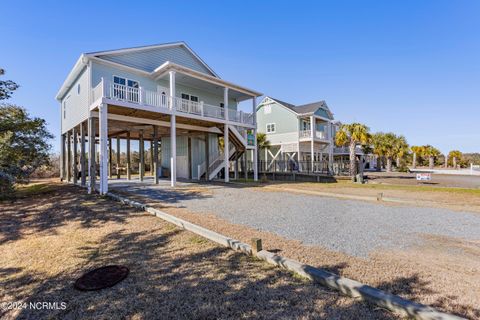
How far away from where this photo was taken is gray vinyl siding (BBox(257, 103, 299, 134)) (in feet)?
92.4

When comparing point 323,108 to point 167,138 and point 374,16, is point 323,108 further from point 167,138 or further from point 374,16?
point 167,138

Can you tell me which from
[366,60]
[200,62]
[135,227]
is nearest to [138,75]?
[200,62]

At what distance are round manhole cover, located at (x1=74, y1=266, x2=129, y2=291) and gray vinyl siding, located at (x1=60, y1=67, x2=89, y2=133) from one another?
39.5 feet

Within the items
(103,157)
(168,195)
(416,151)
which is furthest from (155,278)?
(416,151)

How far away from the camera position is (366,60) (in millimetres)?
16609

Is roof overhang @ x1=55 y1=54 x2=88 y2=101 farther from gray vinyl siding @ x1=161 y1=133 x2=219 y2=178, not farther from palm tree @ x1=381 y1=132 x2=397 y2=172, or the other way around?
palm tree @ x1=381 y1=132 x2=397 y2=172

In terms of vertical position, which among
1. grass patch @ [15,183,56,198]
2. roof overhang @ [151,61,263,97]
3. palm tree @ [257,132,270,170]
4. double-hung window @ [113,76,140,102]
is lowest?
grass patch @ [15,183,56,198]

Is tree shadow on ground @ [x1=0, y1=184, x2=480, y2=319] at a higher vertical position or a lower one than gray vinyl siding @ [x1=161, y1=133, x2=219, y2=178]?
lower

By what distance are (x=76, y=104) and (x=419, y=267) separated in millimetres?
18234

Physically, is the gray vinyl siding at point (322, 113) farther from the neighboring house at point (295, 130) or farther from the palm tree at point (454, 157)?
the palm tree at point (454, 157)

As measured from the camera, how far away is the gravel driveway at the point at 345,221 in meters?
4.82

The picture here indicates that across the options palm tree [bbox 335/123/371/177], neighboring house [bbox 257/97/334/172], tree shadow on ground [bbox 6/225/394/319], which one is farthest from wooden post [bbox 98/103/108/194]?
palm tree [bbox 335/123/371/177]

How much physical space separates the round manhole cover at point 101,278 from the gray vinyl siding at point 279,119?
26165 mm

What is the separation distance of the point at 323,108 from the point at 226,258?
29508 mm
